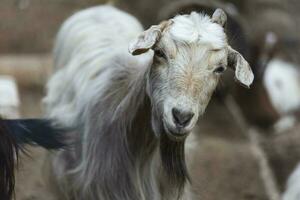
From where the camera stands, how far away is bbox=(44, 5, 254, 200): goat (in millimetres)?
4027

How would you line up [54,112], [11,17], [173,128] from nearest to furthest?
[173,128], [54,112], [11,17]

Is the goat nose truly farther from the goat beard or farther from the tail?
the tail

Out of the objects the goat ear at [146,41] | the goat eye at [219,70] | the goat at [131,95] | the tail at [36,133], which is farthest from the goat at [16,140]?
the goat eye at [219,70]

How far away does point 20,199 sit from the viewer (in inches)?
239

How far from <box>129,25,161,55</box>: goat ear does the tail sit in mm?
657

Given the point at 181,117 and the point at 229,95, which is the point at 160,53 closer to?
the point at 181,117

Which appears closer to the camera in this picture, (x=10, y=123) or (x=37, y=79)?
(x=10, y=123)

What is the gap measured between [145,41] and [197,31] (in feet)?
0.81

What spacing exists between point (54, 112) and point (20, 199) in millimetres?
1004

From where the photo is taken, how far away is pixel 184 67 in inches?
157

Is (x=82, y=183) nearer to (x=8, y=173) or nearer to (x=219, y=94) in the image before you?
(x=8, y=173)

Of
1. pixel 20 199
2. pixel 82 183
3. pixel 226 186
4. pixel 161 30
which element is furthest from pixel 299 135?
pixel 161 30

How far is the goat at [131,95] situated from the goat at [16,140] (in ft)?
1.07

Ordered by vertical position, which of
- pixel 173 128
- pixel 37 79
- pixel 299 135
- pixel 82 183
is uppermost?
pixel 173 128
